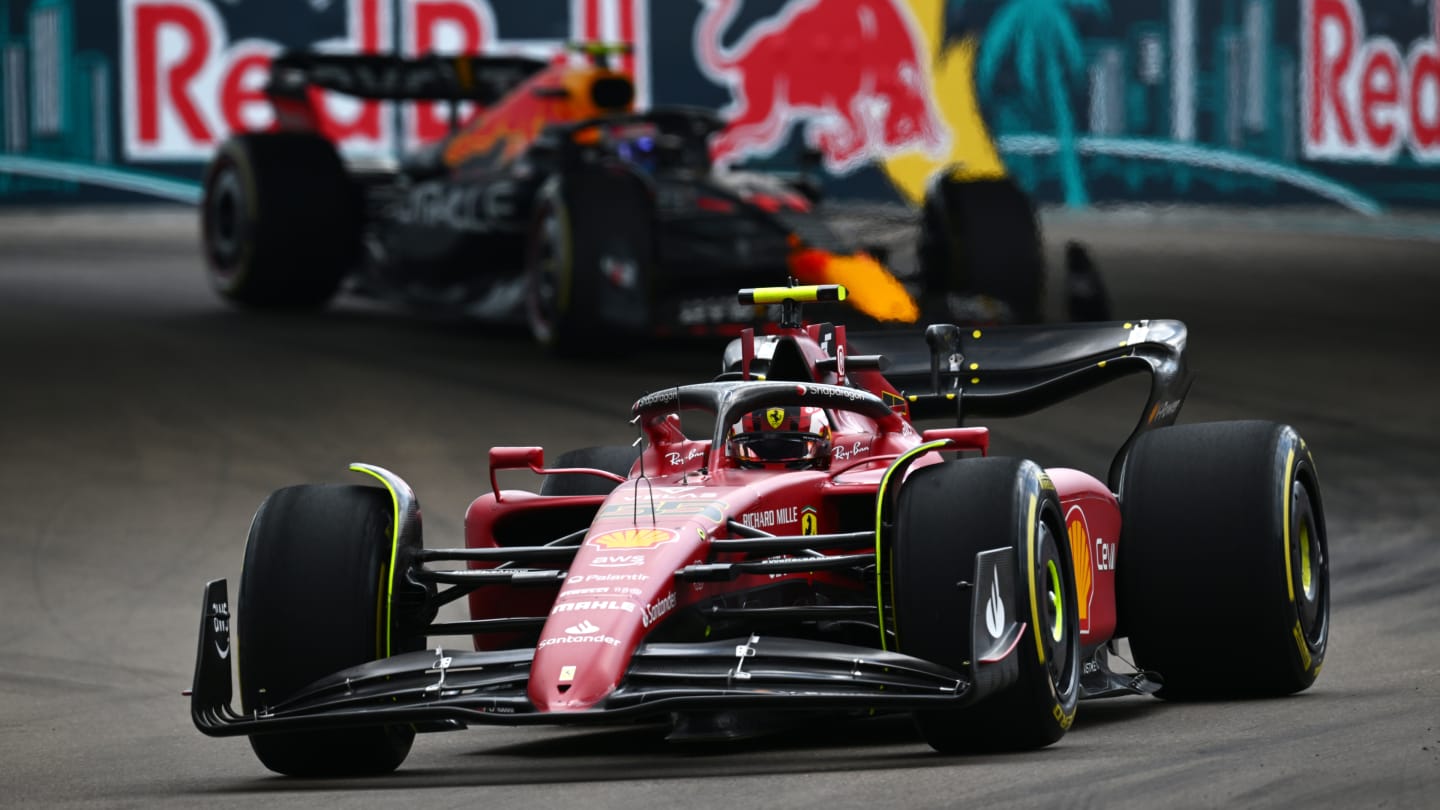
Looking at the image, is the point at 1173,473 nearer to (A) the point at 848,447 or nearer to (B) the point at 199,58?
(A) the point at 848,447

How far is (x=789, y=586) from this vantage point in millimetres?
8219

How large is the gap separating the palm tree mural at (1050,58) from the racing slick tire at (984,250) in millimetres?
15159

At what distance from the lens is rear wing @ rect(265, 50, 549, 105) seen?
22.4 meters

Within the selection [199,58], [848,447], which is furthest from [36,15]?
[848,447]

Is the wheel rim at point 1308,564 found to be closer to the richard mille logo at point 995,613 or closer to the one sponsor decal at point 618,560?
the richard mille logo at point 995,613

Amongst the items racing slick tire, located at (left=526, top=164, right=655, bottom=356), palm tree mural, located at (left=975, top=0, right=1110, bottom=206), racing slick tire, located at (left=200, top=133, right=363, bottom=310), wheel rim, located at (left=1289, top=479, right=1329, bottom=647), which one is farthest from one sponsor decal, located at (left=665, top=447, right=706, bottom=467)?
palm tree mural, located at (left=975, top=0, right=1110, bottom=206)

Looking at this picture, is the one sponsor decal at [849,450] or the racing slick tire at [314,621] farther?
the one sponsor decal at [849,450]

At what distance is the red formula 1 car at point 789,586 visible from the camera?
23.3 ft

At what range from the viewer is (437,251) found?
824 inches

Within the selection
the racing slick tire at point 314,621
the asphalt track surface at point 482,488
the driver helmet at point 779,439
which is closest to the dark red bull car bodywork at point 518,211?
the asphalt track surface at point 482,488

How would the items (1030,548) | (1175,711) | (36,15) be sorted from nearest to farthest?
(1030,548) → (1175,711) → (36,15)

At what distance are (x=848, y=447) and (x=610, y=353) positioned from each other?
1031 cm

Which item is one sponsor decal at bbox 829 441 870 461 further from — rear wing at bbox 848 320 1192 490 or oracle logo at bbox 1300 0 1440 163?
oracle logo at bbox 1300 0 1440 163

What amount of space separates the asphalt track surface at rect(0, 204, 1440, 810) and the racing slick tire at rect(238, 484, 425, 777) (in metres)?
0.15
